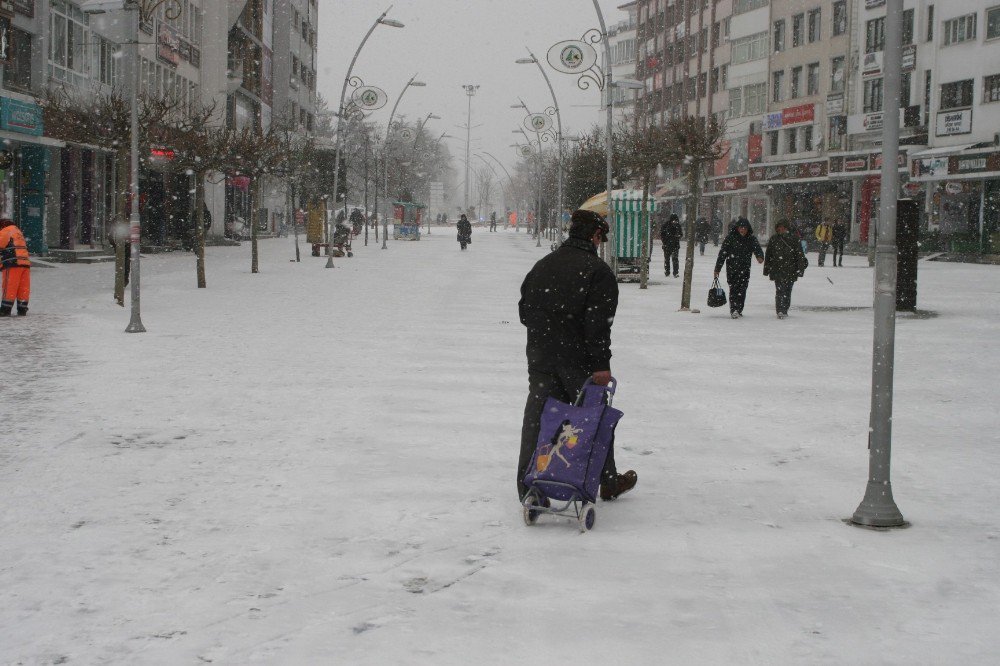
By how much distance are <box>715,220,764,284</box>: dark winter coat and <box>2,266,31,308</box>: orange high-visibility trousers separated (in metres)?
10.3

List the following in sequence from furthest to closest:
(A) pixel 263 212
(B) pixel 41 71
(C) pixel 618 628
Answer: (A) pixel 263 212 → (B) pixel 41 71 → (C) pixel 618 628

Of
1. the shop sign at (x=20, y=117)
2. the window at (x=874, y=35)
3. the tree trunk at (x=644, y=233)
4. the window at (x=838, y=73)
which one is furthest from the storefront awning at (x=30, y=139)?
the window at (x=838, y=73)

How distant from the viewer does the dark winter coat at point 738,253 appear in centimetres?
1955

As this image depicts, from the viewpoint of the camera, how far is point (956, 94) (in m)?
49.6

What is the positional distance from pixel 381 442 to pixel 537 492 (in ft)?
8.48

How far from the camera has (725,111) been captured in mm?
77375

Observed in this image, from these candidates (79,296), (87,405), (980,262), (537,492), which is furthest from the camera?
(980,262)

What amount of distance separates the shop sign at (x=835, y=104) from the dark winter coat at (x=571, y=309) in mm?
56975

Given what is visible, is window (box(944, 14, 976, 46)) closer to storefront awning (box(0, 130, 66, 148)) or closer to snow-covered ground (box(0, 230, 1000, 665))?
storefront awning (box(0, 130, 66, 148))

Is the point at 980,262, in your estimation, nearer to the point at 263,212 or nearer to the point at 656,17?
the point at 263,212

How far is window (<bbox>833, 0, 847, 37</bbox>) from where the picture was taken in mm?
61188

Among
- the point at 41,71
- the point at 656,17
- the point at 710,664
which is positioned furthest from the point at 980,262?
the point at 656,17

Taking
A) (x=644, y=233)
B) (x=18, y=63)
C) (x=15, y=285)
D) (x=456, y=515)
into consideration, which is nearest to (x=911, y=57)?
(x=644, y=233)

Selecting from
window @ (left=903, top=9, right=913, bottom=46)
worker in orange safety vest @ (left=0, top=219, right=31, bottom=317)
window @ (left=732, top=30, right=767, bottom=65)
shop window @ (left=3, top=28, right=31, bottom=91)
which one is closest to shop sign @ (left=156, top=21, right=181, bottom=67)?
shop window @ (left=3, top=28, right=31, bottom=91)
